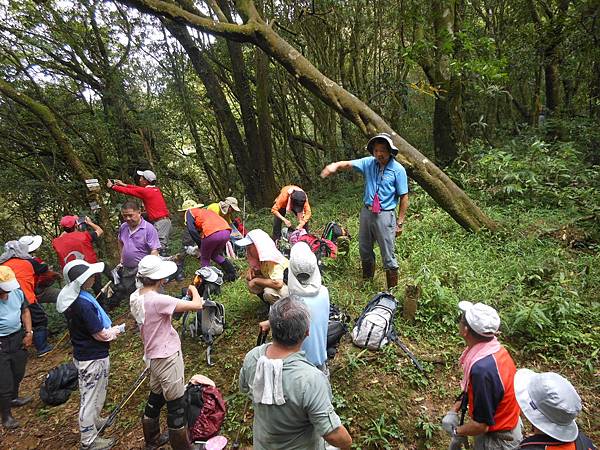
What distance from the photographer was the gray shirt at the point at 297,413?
74.2 inches

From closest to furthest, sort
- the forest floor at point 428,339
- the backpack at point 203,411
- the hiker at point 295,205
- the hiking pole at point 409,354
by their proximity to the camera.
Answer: the backpack at point 203,411 < the forest floor at point 428,339 < the hiking pole at point 409,354 < the hiker at point 295,205

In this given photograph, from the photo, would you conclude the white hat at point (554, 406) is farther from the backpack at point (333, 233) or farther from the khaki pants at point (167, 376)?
the backpack at point (333, 233)

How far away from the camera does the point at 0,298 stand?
12.8 feet

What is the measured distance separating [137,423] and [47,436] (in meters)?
1.08

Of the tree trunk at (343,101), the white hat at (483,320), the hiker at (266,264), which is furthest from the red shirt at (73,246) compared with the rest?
the white hat at (483,320)

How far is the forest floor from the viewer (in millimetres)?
3381

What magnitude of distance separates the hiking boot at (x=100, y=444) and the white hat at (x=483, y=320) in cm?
346

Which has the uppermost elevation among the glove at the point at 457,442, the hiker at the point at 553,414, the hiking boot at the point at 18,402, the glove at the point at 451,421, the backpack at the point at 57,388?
the hiker at the point at 553,414

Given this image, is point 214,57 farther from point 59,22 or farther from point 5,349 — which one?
point 5,349

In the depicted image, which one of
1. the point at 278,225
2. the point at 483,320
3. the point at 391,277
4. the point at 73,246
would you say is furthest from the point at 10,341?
the point at 483,320

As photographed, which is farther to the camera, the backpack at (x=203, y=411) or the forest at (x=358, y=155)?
the forest at (x=358, y=155)

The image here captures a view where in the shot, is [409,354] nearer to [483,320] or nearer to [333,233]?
[483,320]

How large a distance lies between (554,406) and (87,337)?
Result: 11.3 ft

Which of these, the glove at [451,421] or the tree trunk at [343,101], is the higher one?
the tree trunk at [343,101]
